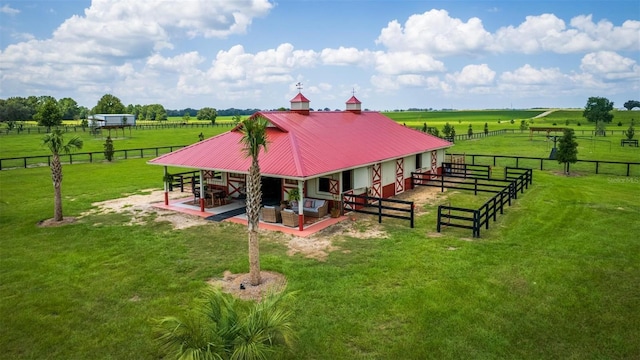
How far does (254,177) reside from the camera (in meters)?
10.4

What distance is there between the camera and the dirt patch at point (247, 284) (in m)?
10.2

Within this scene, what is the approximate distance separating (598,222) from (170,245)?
1582cm

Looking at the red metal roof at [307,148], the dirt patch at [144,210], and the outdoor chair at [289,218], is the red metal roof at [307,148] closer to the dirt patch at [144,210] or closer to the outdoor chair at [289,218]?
the outdoor chair at [289,218]

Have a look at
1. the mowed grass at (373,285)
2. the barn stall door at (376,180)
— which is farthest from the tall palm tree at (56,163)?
the barn stall door at (376,180)

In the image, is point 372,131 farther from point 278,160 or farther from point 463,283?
point 463,283

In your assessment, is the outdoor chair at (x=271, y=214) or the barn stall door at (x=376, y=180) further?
the barn stall door at (x=376, y=180)

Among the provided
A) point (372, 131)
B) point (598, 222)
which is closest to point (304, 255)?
point (598, 222)

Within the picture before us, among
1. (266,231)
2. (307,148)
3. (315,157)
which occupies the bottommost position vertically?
(266,231)

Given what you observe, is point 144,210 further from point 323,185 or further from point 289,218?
point 323,185

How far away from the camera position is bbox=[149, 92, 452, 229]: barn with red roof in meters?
16.7

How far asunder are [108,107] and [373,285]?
378ft

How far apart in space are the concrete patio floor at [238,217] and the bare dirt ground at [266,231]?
315mm

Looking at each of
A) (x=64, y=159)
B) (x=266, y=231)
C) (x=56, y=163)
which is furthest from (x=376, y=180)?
(x=64, y=159)

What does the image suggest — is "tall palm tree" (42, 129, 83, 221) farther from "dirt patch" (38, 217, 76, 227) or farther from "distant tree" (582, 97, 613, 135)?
"distant tree" (582, 97, 613, 135)
